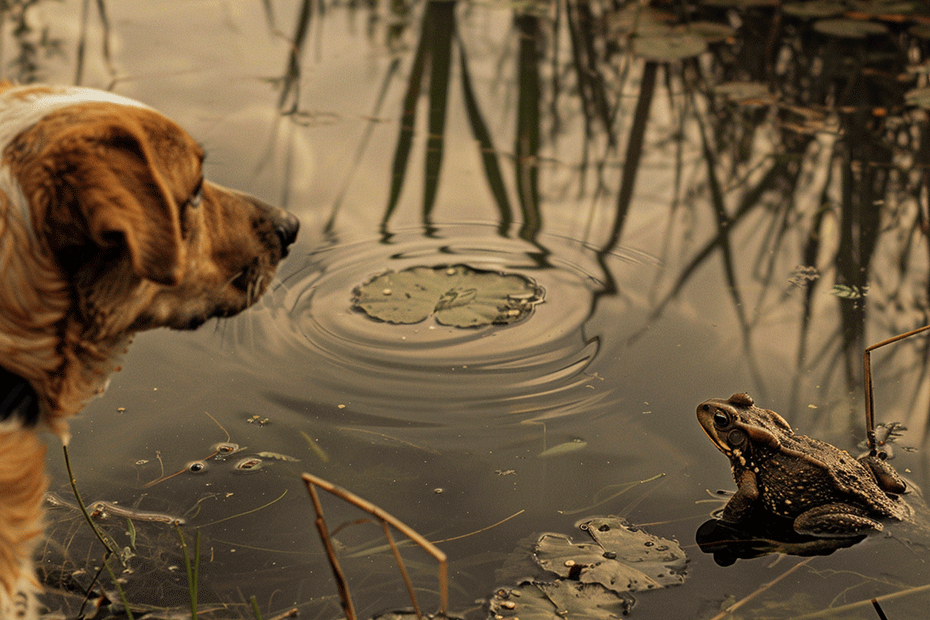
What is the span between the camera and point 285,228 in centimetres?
274

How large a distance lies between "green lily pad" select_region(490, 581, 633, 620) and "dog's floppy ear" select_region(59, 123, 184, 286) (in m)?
1.34

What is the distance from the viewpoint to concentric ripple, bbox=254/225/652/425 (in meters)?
3.52

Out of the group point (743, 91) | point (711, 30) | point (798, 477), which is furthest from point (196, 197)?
point (711, 30)

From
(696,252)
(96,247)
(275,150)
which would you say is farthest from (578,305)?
(96,247)

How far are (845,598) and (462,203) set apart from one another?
272 centimetres

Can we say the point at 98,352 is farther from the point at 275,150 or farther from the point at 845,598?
the point at 275,150

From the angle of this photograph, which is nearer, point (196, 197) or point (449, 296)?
point (196, 197)

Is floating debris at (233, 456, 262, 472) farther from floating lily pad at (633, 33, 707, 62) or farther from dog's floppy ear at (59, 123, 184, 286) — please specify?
floating lily pad at (633, 33, 707, 62)

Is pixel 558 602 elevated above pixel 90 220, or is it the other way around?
pixel 90 220

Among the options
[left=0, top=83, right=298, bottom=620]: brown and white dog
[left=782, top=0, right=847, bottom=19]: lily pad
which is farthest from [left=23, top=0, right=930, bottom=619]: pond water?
[left=0, top=83, right=298, bottom=620]: brown and white dog

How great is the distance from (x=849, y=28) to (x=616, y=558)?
16.9 feet

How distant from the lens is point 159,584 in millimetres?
2691

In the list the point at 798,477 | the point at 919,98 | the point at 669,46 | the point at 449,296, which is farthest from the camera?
the point at 669,46

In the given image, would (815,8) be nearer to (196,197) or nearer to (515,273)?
(515,273)
